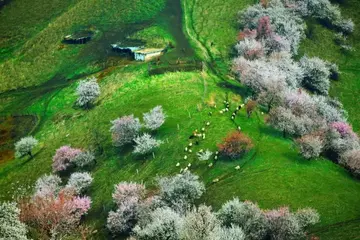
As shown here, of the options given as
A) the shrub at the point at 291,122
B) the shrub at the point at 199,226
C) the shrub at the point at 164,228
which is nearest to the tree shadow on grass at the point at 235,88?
the shrub at the point at 291,122

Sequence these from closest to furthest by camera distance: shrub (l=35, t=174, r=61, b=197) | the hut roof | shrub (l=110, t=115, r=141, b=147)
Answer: shrub (l=35, t=174, r=61, b=197)
shrub (l=110, t=115, r=141, b=147)
the hut roof

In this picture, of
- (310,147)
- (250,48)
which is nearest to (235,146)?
(310,147)

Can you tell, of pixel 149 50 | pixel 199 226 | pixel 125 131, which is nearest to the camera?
pixel 199 226

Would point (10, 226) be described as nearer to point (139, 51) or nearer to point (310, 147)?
point (310, 147)

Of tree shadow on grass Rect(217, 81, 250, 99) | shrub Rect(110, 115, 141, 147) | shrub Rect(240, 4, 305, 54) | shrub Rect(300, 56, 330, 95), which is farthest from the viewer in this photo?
shrub Rect(240, 4, 305, 54)

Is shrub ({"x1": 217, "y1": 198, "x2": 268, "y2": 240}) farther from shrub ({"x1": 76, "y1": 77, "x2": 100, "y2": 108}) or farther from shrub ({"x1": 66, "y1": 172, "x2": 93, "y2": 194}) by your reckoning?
shrub ({"x1": 76, "y1": 77, "x2": 100, "y2": 108})

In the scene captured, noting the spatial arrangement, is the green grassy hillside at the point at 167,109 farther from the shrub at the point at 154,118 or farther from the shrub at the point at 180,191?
the shrub at the point at 180,191

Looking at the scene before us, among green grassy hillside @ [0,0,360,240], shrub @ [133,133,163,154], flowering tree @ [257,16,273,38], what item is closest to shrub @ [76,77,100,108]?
green grassy hillside @ [0,0,360,240]
